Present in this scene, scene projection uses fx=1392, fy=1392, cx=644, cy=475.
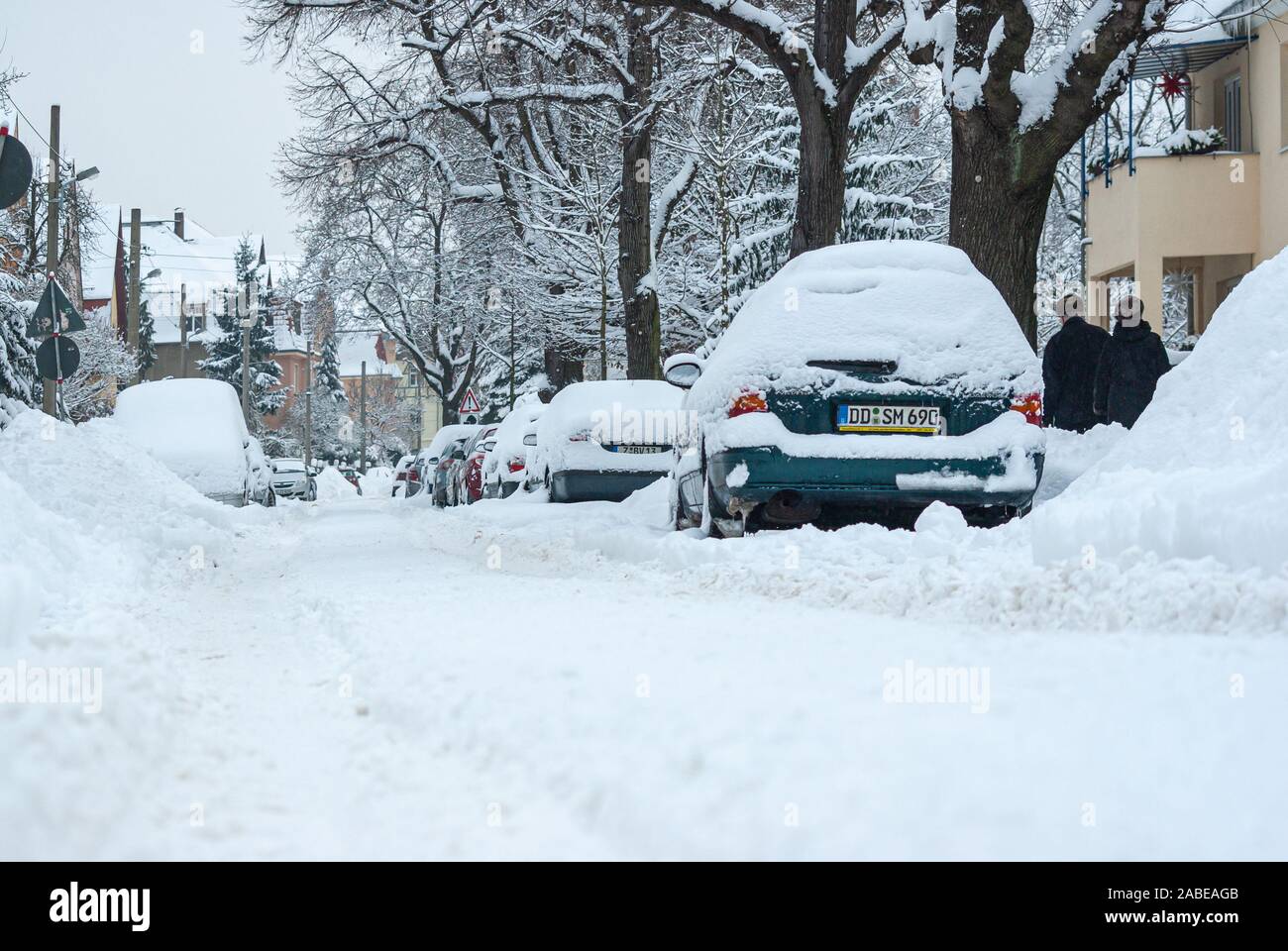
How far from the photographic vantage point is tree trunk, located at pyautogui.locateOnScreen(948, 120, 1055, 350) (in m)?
12.1

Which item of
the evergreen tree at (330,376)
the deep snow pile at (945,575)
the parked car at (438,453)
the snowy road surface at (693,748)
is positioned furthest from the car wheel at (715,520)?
the evergreen tree at (330,376)

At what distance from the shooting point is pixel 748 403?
7.78 metres

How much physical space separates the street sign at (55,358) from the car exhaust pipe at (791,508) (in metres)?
12.3

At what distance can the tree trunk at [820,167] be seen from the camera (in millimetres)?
15109

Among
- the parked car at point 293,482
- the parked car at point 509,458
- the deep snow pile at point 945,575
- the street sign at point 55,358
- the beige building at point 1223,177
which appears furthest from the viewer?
the parked car at point 293,482

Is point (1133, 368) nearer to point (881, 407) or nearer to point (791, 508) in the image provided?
point (881, 407)

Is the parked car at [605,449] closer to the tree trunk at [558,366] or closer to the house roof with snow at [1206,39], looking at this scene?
the house roof with snow at [1206,39]

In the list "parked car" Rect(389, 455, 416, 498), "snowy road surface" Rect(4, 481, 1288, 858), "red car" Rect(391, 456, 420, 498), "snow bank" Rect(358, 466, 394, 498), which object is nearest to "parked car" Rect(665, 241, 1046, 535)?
"snowy road surface" Rect(4, 481, 1288, 858)

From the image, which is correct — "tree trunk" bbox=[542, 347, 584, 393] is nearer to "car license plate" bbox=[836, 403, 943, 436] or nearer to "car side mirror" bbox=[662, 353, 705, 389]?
"car side mirror" bbox=[662, 353, 705, 389]

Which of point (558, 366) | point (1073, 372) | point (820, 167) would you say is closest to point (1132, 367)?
point (1073, 372)

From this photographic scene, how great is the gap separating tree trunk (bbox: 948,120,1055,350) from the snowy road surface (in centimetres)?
741

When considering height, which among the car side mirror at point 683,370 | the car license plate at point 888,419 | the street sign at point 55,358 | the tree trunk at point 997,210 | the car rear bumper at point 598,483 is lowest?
the car rear bumper at point 598,483

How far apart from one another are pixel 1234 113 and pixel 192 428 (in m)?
16.8

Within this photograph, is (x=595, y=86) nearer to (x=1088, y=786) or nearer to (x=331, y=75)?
(x=331, y=75)
